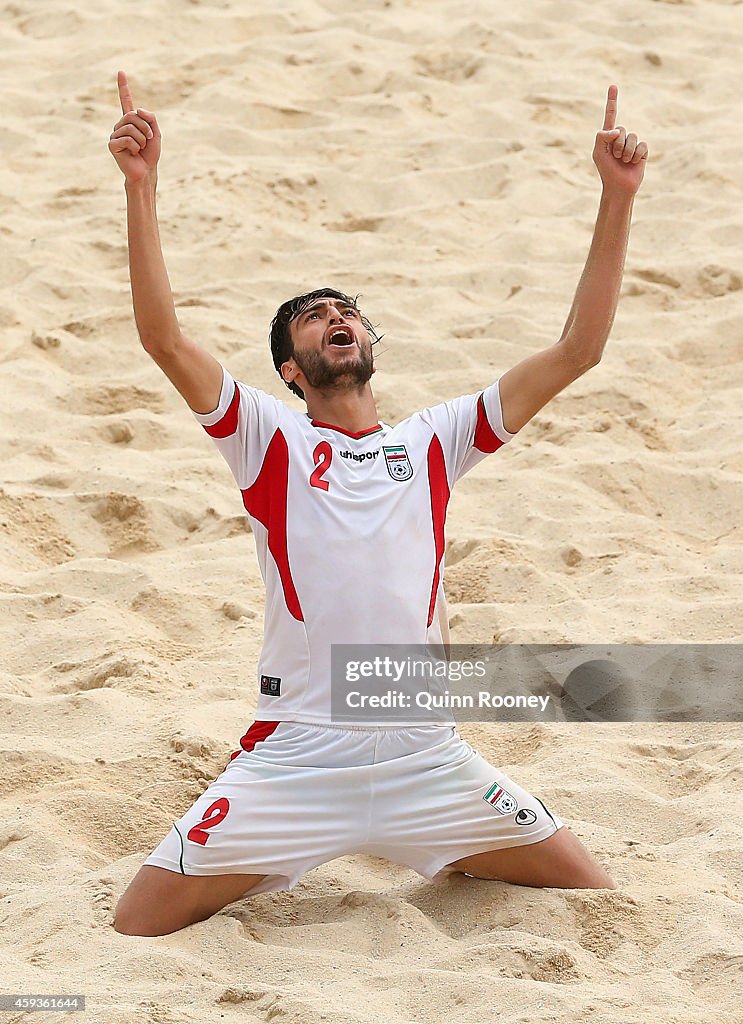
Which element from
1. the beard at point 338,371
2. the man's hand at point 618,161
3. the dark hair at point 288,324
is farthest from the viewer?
the dark hair at point 288,324

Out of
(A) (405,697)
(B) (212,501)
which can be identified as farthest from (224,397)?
(B) (212,501)

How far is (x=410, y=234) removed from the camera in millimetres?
6047

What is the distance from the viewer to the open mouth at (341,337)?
3.18 meters

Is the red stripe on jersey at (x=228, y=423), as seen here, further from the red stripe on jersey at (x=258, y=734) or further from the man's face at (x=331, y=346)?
the red stripe on jersey at (x=258, y=734)

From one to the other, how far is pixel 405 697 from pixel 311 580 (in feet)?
1.00

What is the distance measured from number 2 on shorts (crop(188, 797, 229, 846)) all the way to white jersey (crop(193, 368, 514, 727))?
0.71ft

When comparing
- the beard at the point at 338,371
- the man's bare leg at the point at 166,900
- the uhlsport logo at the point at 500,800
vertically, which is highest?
the beard at the point at 338,371

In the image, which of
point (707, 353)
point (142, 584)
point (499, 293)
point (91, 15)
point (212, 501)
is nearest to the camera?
point (142, 584)

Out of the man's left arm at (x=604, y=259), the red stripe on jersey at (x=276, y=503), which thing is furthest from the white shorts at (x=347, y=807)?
the man's left arm at (x=604, y=259)

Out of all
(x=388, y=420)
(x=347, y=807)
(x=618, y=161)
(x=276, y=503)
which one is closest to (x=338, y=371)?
(x=276, y=503)

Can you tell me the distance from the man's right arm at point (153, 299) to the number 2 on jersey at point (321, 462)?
309mm

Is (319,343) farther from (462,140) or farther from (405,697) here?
(462,140)

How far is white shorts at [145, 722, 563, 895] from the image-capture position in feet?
9.12

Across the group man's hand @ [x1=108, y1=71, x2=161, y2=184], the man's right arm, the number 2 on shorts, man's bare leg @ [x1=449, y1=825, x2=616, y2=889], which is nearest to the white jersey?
the man's right arm
